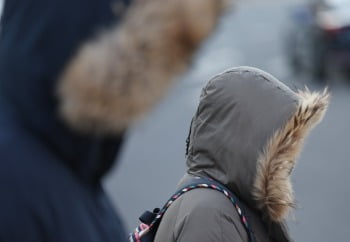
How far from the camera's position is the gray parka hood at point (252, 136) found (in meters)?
3.04

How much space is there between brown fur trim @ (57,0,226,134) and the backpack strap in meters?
1.19

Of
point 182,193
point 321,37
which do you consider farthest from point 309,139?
point 182,193

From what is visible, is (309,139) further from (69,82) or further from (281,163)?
(69,82)

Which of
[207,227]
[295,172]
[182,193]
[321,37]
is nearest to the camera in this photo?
[207,227]

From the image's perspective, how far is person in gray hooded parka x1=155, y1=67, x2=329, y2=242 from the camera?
118 inches

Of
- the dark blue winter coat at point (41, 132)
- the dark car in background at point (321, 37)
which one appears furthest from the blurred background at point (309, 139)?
the dark blue winter coat at point (41, 132)

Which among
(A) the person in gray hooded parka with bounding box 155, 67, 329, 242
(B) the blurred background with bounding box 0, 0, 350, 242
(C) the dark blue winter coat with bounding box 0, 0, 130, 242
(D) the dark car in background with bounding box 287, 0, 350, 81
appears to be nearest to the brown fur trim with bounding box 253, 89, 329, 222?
(A) the person in gray hooded parka with bounding box 155, 67, 329, 242

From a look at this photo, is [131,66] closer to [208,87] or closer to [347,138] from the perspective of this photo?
[208,87]

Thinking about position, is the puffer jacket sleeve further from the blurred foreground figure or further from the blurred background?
the blurred background

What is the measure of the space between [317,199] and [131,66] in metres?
6.93

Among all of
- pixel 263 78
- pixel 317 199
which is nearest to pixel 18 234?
pixel 263 78

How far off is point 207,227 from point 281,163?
370mm

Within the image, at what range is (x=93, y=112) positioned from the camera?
1828 mm

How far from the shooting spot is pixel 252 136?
9.95 ft
